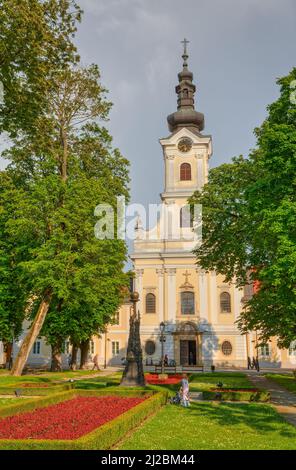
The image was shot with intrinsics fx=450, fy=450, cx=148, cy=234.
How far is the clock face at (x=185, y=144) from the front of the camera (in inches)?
2007

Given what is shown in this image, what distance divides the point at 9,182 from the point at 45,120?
7.52 m

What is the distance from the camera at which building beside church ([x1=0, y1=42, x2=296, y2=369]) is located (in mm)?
45844

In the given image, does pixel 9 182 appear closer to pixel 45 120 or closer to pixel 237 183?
pixel 45 120

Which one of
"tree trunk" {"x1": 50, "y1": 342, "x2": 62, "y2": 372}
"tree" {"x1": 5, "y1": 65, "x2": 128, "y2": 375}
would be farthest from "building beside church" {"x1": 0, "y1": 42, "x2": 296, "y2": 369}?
"tree" {"x1": 5, "y1": 65, "x2": 128, "y2": 375}

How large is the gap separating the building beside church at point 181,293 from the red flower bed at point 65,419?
30.2m

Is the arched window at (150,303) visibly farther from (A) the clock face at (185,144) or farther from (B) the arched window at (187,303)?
(A) the clock face at (185,144)

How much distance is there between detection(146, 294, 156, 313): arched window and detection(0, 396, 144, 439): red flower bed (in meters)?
31.1

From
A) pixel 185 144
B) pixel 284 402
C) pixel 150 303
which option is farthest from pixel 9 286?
pixel 185 144

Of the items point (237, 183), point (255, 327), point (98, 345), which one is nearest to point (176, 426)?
point (255, 327)

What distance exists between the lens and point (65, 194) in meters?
26.6

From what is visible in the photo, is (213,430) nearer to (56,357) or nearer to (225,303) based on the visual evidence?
(56,357)

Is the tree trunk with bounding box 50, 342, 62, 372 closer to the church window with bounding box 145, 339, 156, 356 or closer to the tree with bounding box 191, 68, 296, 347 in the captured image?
the church window with bounding box 145, 339, 156, 356

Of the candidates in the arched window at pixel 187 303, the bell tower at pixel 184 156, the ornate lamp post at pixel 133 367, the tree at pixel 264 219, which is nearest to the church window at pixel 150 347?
the arched window at pixel 187 303

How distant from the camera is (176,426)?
1226 centimetres
